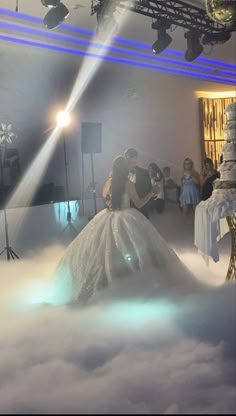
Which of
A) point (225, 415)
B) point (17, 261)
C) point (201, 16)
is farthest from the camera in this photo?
point (201, 16)

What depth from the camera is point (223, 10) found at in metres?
3.60

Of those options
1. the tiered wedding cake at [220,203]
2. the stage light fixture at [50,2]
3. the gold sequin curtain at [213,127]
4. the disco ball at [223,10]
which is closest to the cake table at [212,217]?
the tiered wedding cake at [220,203]

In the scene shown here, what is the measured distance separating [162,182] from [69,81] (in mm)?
2757

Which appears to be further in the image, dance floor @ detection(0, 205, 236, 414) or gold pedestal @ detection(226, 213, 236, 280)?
gold pedestal @ detection(226, 213, 236, 280)

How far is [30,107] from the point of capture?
27.0ft

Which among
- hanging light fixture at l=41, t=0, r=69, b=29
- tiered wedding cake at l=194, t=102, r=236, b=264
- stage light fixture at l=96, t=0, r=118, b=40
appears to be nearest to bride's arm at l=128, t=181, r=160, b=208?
tiered wedding cake at l=194, t=102, r=236, b=264

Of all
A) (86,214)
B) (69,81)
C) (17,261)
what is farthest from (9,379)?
(69,81)

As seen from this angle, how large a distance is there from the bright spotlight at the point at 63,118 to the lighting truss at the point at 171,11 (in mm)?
2392

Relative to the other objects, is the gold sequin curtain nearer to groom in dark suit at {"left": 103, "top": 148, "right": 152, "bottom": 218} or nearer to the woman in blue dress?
the woman in blue dress

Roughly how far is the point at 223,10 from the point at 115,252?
210 cm

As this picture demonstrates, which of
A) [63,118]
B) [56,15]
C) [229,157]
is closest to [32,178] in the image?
[63,118]

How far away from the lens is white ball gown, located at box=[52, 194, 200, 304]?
3.56m

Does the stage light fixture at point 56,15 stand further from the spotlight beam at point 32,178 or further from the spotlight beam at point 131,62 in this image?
the spotlight beam at point 32,178

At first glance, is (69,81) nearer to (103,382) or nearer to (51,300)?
(51,300)
